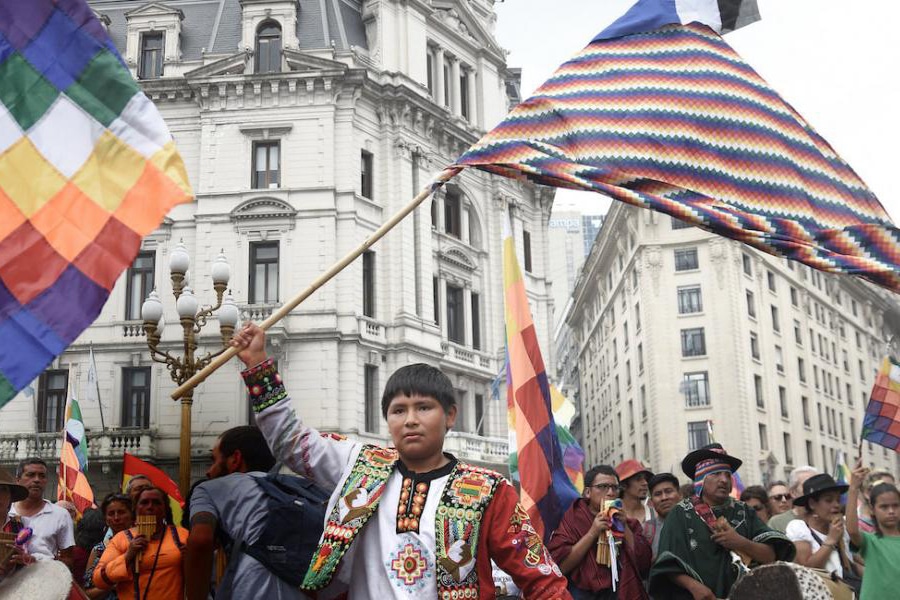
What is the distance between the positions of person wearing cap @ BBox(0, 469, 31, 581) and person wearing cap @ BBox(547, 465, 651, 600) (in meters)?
3.77

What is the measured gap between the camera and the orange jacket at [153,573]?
5484 millimetres

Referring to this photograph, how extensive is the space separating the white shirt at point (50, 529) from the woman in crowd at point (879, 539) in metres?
5.49

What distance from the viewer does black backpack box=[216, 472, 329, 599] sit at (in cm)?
439

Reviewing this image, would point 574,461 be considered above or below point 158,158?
below

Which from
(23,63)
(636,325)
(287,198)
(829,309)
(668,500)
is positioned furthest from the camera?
(829,309)

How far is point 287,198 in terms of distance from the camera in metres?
28.9

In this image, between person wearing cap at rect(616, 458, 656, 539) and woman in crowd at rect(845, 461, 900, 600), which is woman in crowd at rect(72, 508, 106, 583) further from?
woman in crowd at rect(845, 461, 900, 600)

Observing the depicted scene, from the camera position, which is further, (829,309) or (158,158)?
(829,309)

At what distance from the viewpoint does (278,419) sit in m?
3.59

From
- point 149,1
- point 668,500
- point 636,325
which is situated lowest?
point 668,500

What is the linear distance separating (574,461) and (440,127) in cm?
2029

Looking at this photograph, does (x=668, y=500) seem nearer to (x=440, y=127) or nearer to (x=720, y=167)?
(x=720, y=167)

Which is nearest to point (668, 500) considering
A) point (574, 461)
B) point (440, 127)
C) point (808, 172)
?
point (808, 172)

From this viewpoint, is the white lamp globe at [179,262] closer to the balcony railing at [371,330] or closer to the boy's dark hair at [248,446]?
the boy's dark hair at [248,446]
